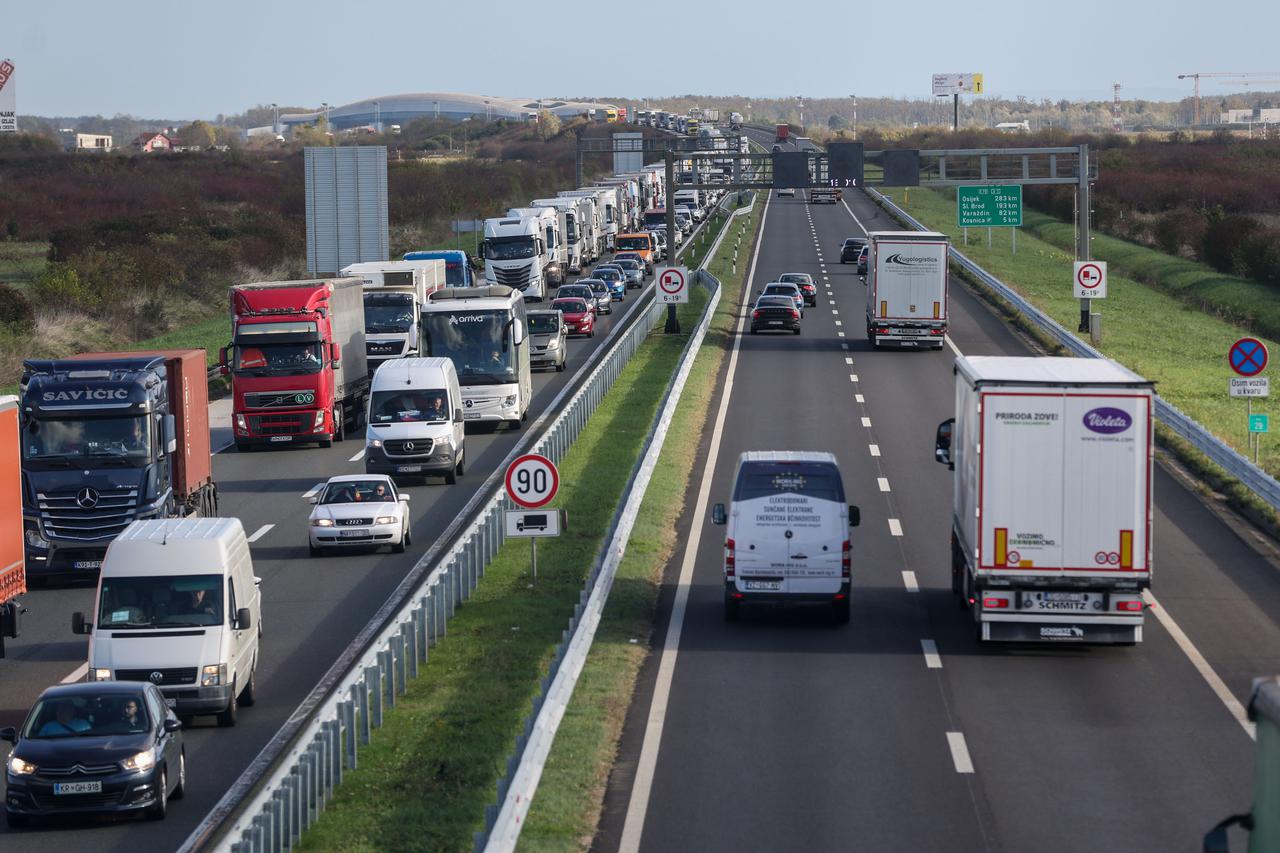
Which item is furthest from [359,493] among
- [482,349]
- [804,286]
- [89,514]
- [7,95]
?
[7,95]

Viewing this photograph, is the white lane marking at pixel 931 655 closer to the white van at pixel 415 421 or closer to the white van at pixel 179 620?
the white van at pixel 179 620

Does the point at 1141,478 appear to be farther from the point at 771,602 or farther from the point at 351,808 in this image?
the point at 351,808

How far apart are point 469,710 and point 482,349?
2271 cm

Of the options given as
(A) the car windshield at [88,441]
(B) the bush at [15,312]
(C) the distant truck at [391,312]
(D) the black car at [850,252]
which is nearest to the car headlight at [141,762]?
(A) the car windshield at [88,441]

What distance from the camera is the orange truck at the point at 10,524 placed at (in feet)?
69.3

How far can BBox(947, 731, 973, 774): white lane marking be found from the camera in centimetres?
1562

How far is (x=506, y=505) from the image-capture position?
1113 inches

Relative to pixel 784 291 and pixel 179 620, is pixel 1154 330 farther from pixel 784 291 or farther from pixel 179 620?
pixel 179 620

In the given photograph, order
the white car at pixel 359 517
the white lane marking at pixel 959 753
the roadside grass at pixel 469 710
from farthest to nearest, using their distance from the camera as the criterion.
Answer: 1. the white car at pixel 359 517
2. the white lane marking at pixel 959 753
3. the roadside grass at pixel 469 710

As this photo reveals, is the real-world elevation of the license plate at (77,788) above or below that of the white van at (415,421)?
below

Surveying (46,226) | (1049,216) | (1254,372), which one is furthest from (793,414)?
(1049,216)

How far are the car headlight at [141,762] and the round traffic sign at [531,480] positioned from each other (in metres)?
8.26

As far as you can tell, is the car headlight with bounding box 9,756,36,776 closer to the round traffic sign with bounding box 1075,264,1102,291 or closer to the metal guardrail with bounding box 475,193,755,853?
the metal guardrail with bounding box 475,193,755,853

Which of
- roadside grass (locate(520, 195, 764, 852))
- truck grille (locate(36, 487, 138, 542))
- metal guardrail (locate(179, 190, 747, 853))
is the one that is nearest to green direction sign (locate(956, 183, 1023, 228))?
roadside grass (locate(520, 195, 764, 852))
